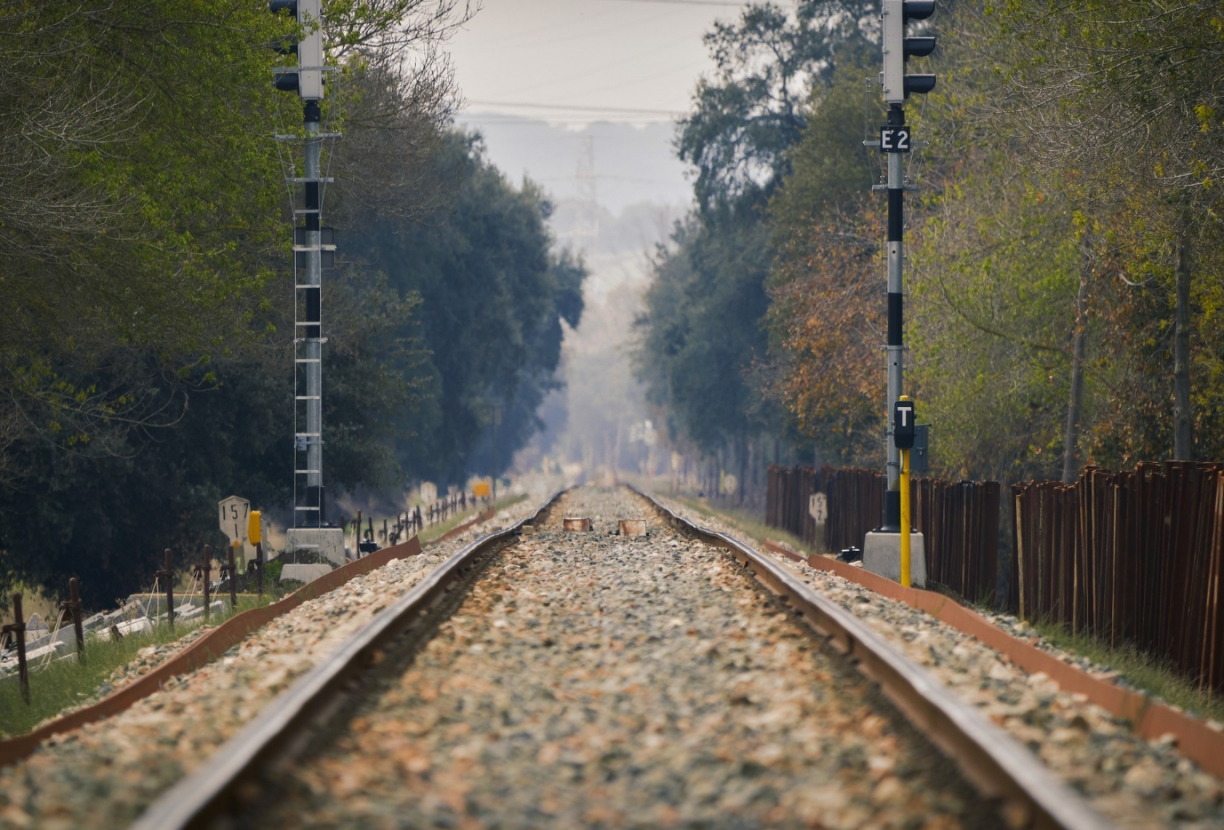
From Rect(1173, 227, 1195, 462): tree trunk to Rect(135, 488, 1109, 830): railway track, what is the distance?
10.7 m

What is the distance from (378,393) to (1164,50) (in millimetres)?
21424

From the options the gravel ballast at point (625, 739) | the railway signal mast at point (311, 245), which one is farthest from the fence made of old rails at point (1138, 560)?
the railway signal mast at point (311, 245)

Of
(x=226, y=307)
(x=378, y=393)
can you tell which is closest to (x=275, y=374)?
(x=378, y=393)

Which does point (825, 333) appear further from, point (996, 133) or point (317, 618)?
point (317, 618)

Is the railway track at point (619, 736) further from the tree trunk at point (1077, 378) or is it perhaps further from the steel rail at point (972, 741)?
the tree trunk at point (1077, 378)

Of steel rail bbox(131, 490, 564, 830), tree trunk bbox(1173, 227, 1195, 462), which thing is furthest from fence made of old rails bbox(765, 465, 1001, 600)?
steel rail bbox(131, 490, 564, 830)

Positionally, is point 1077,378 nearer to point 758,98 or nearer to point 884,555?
point 884,555

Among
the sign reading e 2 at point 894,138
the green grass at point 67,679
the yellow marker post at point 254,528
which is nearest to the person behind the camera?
the green grass at point 67,679

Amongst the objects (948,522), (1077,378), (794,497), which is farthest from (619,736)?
(794,497)

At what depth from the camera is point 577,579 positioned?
43.6ft

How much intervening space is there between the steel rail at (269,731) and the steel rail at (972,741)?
8.63 ft

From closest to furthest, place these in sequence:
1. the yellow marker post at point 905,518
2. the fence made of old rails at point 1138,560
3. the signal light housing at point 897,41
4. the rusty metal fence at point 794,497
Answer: the fence made of old rails at point 1138,560
the yellow marker post at point 905,518
the signal light housing at point 897,41
the rusty metal fence at point 794,497

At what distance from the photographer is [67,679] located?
41.9ft

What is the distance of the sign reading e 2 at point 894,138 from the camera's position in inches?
658
